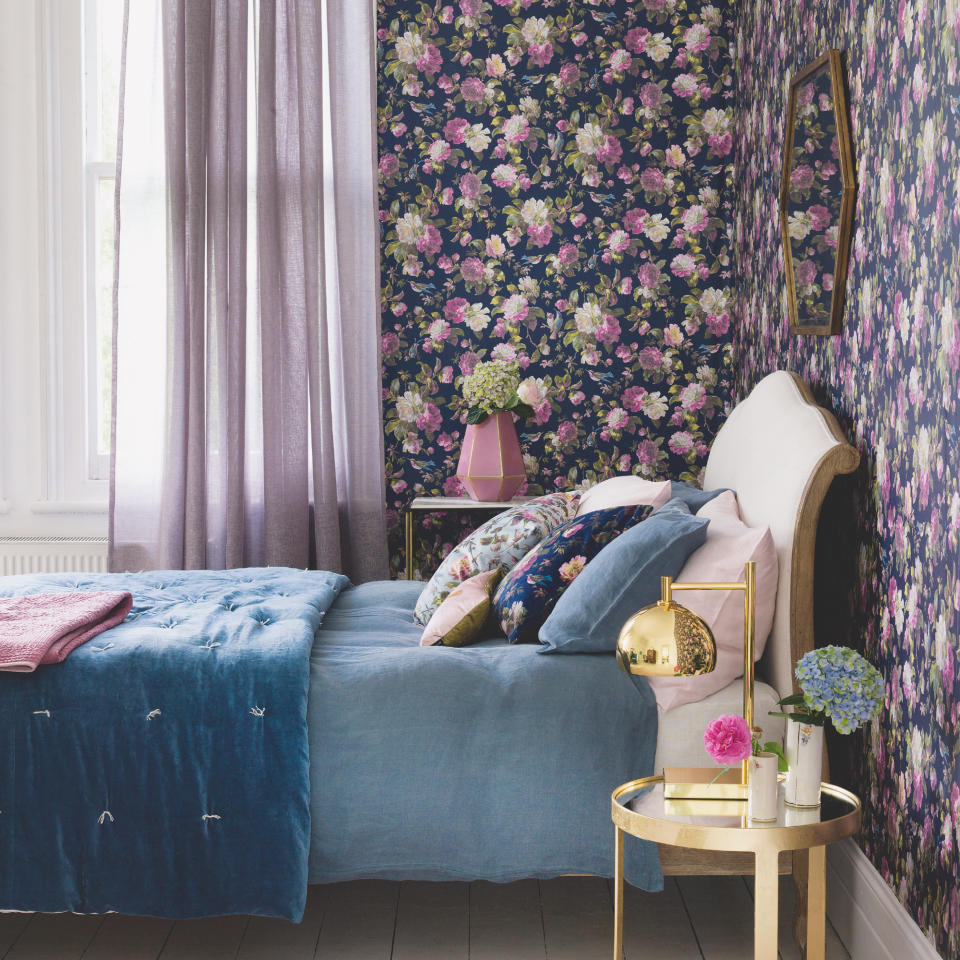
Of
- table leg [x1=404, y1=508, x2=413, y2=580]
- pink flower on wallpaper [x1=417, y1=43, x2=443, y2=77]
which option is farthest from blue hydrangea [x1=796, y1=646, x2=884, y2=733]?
pink flower on wallpaper [x1=417, y1=43, x2=443, y2=77]

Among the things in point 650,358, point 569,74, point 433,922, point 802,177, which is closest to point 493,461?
point 650,358

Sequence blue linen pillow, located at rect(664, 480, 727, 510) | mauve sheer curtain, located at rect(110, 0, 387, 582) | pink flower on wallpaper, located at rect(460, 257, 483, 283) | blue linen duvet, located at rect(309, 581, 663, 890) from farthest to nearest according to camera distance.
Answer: pink flower on wallpaper, located at rect(460, 257, 483, 283) → mauve sheer curtain, located at rect(110, 0, 387, 582) → blue linen pillow, located at rect(664, 480, 727, 510) → blue linen duvet, located at rect(309, 581, 663, 890)

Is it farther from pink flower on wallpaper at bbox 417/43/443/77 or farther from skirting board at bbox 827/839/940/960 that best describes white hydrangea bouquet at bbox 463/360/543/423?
skirting board at bbox 827/839/940/960

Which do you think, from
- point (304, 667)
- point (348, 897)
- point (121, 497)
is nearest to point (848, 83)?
point (304, 667)

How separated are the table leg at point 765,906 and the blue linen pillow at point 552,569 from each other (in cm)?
85

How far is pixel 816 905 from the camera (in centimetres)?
175

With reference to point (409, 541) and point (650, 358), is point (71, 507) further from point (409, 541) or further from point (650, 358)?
point (650, 358)

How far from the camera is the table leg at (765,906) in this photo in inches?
62.5

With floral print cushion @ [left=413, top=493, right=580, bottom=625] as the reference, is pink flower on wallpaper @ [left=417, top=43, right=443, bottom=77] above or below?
above

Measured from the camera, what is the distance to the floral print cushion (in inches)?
106

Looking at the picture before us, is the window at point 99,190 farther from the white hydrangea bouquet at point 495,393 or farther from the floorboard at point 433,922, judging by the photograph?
the floorboard at point 433,922

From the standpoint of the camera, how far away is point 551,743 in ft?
6.71

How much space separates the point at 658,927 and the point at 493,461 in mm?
1826

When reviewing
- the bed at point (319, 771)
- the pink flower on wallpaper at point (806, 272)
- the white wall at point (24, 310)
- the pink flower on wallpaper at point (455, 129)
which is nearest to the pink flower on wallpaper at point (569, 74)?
the pink flower on wallpaper at point (455, 129)
